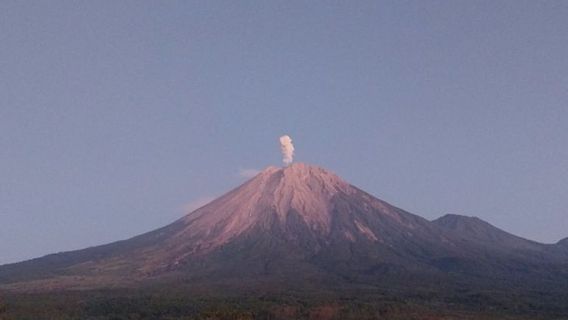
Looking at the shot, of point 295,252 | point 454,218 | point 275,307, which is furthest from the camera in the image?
point 454,218

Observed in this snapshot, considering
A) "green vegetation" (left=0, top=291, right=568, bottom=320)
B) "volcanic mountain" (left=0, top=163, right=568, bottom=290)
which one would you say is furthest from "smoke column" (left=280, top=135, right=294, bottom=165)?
"green vegetation" (left=0, top=291, right=568, bottom=320)

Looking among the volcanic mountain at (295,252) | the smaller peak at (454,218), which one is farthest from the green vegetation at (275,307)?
the smaller peak at (454,218)

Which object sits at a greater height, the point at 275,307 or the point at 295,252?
the point at 295,252

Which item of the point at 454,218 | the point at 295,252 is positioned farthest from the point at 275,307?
the point at 454,218

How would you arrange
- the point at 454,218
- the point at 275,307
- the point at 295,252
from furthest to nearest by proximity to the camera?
the point at 454,218 < the point at 295,252 < the point at 275,307

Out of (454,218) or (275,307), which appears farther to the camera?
(454,218)

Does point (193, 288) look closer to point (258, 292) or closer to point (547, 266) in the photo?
point (258, 292)

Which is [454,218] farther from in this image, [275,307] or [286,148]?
[275,307]

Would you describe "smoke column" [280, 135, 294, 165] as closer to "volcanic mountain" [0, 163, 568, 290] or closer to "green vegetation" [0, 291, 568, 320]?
"volcanic mountain" [0, 163, 568, 290]

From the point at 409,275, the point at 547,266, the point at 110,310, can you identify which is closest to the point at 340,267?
the point at 409,275
